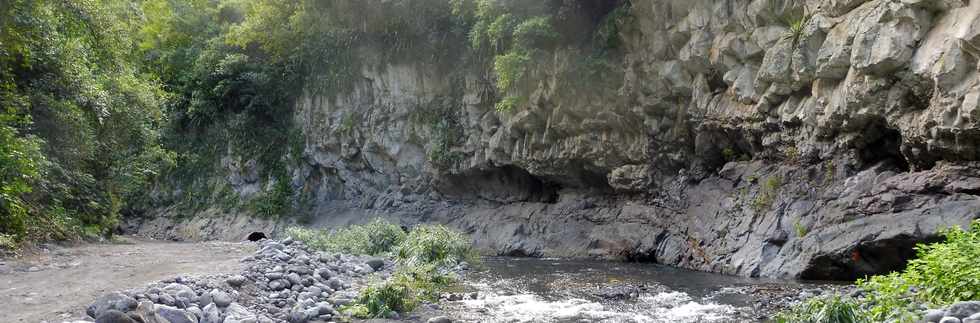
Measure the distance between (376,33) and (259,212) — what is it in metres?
10.7

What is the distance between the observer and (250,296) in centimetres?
969

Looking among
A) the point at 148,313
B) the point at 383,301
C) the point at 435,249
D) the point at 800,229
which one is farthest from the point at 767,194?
the point at 148,313

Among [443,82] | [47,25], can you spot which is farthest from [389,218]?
[47,25]

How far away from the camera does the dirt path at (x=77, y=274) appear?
301 inches

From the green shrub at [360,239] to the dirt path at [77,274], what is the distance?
3258 mm

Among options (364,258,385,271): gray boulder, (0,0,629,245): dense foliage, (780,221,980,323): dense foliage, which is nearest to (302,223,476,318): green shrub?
(364,258,385,271): gray boulder

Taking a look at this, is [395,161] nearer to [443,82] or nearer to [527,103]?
[443,82]

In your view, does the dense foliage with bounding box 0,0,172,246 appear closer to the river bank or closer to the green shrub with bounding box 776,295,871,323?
the river bank

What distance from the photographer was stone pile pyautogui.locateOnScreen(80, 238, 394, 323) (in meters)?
7.33

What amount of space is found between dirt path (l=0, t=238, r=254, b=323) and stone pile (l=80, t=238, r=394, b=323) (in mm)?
544

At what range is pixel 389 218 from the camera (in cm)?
2862

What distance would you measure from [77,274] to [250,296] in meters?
2.85

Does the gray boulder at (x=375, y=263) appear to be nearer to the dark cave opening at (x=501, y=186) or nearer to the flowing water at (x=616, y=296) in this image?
the flowing water at (x=616, y=296)

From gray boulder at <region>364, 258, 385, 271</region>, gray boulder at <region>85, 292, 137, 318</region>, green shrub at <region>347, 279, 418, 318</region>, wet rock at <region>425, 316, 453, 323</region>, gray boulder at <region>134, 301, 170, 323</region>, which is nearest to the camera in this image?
gray boulder at <region>134, 301, 170, 323</region>
